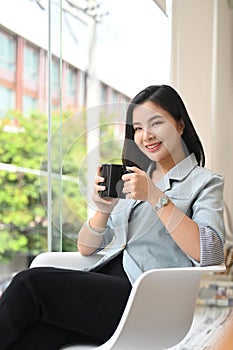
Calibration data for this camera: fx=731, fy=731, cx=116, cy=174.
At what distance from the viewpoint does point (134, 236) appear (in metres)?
1.82

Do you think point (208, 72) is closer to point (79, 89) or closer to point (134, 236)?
point (79, 89)

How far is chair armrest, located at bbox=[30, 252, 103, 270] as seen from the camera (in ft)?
6.29

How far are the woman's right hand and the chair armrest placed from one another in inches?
7.5

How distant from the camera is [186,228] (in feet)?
5.55

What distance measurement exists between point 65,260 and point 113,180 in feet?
0.99

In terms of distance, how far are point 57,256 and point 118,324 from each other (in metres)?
0.30

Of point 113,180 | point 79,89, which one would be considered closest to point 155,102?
point 113,180

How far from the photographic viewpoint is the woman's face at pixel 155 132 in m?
1.75

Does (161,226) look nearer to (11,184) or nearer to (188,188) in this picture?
(188,188)

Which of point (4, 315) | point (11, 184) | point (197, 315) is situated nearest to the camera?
point (4, 315)

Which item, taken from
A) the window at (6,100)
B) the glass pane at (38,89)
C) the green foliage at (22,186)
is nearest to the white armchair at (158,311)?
the glass pane at (38,89)

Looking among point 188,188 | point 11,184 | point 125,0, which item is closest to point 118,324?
point 188,188

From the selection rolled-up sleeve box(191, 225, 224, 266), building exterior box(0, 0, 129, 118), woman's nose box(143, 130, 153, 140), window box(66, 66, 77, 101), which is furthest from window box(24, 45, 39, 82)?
rolled-up sleeve box(191, 225, 224, 266)

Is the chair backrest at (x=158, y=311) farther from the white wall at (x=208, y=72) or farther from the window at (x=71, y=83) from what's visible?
the white wall at (x=208, y=72)
